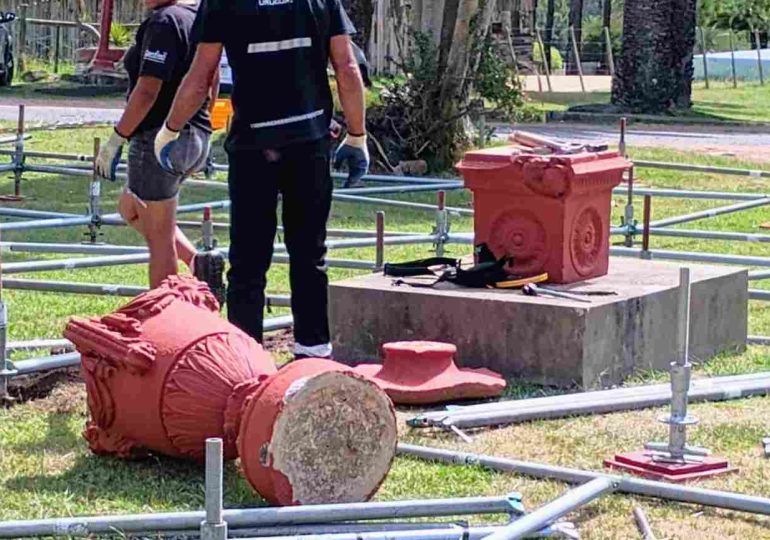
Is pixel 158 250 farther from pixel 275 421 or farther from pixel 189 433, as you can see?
pixel 275 421

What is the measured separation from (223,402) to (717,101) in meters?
30.3

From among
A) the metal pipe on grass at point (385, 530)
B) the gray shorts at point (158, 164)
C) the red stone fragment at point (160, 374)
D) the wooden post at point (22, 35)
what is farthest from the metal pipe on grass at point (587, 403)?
the wooden post at point (22, 35)

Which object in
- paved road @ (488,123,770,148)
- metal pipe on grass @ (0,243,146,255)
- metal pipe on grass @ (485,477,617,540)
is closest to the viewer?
metal pipe on grass @ (485,477,617,540)

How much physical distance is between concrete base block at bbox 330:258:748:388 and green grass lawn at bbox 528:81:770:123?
19.7 m

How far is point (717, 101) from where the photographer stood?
3422 centimetres

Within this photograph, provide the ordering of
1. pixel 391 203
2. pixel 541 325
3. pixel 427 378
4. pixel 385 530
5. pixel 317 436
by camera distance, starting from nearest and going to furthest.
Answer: pixel 385 530 < pixel 317 436 < pixel 427 378 < pixel 541 325 < pixel 391 203

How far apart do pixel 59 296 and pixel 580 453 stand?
14.9ft

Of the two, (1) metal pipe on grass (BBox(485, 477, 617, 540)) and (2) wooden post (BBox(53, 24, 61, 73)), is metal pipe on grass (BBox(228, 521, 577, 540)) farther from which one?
(2) wooden post (BBox(53, 24, 61, 73))

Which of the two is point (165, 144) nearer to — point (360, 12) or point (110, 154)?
point (110, 154)

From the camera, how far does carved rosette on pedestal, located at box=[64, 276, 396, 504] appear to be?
4777 mm

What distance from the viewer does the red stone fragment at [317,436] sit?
475 cm

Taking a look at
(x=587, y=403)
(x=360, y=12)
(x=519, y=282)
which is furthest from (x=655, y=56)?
(x=587, y=403)

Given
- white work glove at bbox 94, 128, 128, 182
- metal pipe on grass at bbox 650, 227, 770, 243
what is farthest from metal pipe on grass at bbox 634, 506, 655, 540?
metal pipe on grass at bbox 650, 227, 770, 243

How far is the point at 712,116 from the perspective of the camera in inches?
1088
